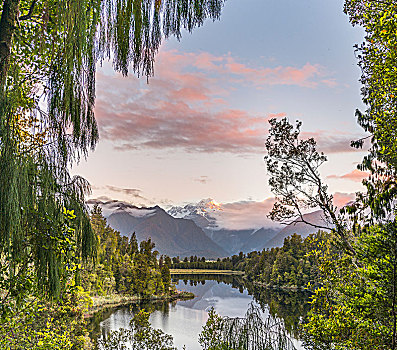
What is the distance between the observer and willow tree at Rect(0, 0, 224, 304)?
1750 mm

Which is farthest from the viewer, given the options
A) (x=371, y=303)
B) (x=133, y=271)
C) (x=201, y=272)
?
(x=201, y=272)

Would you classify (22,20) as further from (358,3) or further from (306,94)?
(306,94)

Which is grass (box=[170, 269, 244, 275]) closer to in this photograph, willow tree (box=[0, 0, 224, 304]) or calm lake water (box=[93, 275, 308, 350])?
calm lake water (box=[93, 275, 308, 350])

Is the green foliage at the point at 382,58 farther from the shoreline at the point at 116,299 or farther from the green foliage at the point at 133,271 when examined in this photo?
the green foliage at the point at 133,271

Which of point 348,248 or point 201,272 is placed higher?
point 348,248

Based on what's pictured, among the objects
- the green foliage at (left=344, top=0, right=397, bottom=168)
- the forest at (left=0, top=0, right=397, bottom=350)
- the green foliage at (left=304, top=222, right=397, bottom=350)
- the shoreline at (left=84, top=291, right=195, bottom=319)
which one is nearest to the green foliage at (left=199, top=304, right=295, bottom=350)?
the green foliage at (left=304, top=222, right=397, bottom=350)

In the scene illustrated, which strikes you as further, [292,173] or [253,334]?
[292,173]

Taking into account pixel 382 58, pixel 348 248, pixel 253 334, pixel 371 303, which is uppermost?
pixel 382 58

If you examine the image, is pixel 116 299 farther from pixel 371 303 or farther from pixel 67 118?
pixel 67 118

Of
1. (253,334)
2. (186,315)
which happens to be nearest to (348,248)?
(253,334)

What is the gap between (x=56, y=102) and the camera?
6.31ft

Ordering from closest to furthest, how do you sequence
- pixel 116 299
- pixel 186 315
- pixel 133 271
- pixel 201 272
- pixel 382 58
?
pixel 382 58
pixel 186 315
pixel 116 299
pixel 133 271
pixel 201 272

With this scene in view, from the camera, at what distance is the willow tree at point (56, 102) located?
1.75m

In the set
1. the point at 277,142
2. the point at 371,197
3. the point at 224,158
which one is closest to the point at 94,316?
the point at 277,142
